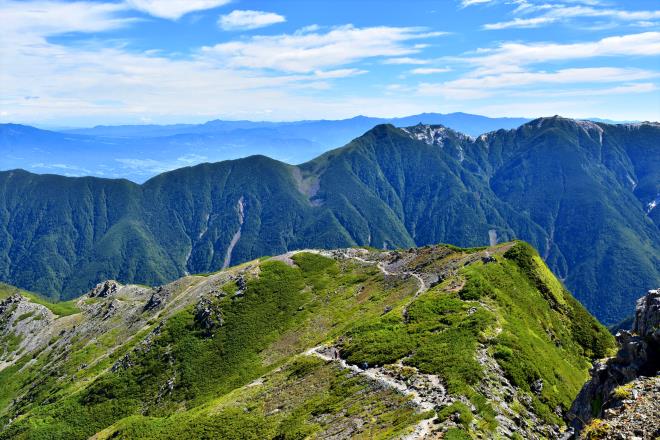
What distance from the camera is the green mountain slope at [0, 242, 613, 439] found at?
46.1 m

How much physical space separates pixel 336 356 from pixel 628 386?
40.5m

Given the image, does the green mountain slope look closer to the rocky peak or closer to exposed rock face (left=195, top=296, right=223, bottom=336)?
exposed rock face (left=195, top=296, right=223, bottom=336)

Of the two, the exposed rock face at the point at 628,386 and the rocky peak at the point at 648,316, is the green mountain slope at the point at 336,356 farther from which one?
the rocky peak at the point at 648,316

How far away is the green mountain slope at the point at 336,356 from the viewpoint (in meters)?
46.1

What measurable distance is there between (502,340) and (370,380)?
16157 millimetres

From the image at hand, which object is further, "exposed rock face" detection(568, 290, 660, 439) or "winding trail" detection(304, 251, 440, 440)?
"winding trail" detection(304, 251, 440, 440)

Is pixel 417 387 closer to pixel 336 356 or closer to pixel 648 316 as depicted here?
pixel 336 356

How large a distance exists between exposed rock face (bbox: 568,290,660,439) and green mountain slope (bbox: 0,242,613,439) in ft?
24.5

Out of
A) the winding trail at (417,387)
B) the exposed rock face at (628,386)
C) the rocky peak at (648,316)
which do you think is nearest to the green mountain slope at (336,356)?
the winding trail at (417,387)

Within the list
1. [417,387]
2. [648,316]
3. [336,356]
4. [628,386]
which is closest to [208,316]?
[336,356]

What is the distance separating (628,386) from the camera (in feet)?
93.3

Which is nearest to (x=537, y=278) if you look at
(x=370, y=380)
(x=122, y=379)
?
(x=370, y=380)

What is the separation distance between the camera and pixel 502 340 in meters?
54.6

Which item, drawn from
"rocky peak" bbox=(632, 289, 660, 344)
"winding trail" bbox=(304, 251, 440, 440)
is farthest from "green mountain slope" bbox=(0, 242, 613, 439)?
"rocky peak" bbox=(632, 289, 660, 344)
